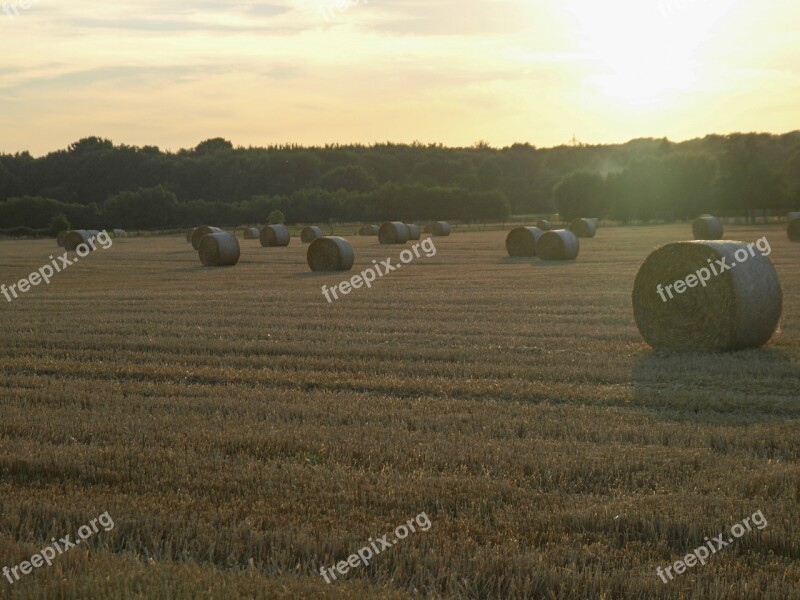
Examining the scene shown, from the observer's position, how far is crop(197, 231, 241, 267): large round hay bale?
34.1 meters

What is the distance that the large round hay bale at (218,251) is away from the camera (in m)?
34.1

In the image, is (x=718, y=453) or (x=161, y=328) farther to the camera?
(x=161, y=328)

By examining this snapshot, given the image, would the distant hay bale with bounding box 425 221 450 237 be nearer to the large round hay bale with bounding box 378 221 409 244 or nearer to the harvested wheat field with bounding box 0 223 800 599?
the large round hay bale with bounding box 378 221 409 244

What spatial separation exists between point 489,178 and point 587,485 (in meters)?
130

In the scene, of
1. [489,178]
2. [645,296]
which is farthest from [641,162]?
[645,296]

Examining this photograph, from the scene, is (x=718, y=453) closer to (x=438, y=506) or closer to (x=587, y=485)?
(x=587, y=485)

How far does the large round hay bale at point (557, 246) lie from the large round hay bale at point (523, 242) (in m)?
2.41

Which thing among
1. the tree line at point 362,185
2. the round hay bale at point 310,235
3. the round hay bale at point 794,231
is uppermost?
the tree line at point 362,185

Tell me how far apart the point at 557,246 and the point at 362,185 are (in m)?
94.3

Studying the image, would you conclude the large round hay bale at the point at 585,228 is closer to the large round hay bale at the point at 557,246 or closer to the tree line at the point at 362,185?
the large round hay bale at the point at 557,246

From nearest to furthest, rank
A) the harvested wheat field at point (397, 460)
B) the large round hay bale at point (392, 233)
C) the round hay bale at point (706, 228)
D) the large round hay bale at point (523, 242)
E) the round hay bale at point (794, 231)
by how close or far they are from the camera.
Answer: the harvested wheat field at point (397, 460) < the large round hay bale at point (523, 242) < the round hay bale at point (794, 231) < the round hay bale at point (706, 228) < the large round hay bale at point (392, 233)

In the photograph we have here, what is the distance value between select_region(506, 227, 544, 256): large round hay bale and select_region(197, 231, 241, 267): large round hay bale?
34.5 ft

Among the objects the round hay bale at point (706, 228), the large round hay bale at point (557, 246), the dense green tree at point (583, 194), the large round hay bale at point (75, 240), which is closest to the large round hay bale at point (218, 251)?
the large round hay bale at point (557, 246)

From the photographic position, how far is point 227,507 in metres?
6.60
